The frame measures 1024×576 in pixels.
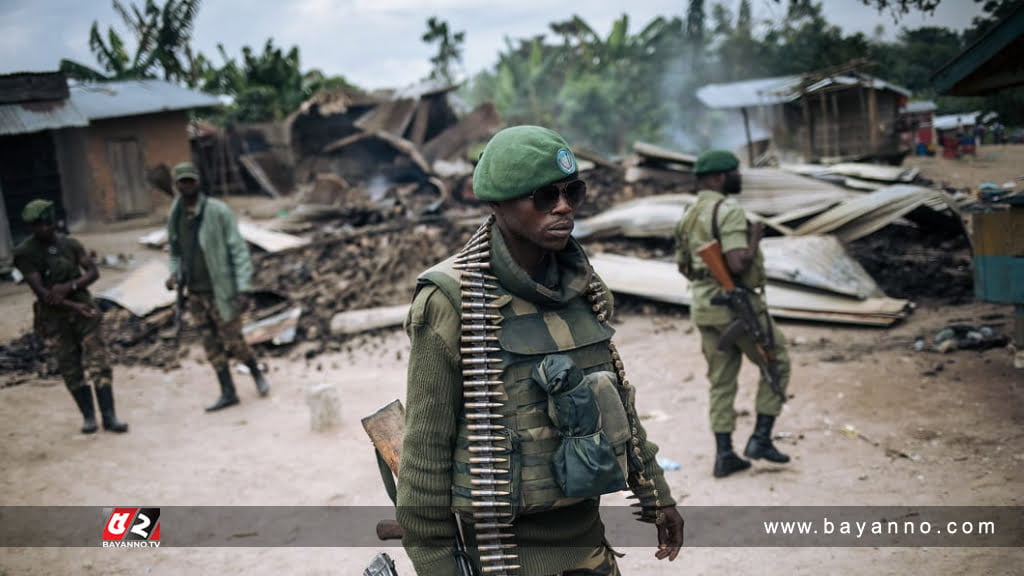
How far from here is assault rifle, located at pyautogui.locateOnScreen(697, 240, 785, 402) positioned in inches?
187

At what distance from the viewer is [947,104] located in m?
17.3

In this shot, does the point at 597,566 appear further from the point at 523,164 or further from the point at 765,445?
the point at 765,445

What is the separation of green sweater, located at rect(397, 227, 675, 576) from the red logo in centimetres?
337

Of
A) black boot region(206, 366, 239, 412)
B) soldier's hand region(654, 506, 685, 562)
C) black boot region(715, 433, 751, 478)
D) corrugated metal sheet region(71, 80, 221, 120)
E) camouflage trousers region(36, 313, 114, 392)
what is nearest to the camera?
soldier's hand region(654, 506, 685, 562)

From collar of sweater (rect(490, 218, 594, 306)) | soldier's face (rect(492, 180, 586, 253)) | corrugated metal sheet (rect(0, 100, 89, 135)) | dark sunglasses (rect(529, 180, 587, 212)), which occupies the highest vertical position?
corrugated metal sheet (rect(0, 100, 89, 135))

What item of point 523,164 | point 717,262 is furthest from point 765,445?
point 523,164

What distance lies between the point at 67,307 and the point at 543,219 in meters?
5.49

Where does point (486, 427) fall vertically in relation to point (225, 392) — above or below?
above

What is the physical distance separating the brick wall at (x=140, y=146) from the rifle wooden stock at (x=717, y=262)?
17.0 metres

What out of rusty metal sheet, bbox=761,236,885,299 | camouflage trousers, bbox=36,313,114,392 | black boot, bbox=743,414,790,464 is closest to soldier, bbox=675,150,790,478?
black boot, bbox=743,414,790,464

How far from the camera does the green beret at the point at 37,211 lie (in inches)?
224

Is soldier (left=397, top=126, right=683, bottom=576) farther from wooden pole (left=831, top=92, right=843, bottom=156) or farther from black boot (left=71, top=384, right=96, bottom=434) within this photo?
wooden pole (left=831, top=92, right=843, bottom=156)

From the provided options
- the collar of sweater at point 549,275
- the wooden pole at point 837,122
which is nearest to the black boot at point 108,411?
the collar of sweater at point 549,275

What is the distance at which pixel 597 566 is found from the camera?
81.4 inches
